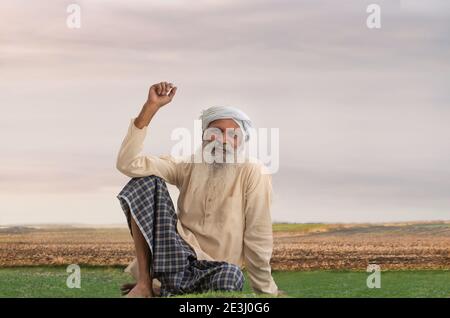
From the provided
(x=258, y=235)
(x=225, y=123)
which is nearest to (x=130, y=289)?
(x=258, y=235)

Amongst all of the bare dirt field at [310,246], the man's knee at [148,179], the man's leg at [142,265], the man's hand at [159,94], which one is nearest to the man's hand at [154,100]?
the man's hand at [159,94]

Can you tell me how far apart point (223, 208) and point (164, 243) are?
46 cm

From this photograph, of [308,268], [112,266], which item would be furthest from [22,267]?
[308,268]

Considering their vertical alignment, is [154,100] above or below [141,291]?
above

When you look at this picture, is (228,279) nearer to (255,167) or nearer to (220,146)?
(255,167)

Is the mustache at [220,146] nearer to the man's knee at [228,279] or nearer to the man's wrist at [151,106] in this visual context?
the man's wrist at [151,106]

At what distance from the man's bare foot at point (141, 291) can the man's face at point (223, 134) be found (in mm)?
988

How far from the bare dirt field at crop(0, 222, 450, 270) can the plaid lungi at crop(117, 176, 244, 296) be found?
248 centimetres

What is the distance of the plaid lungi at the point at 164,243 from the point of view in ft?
17.3

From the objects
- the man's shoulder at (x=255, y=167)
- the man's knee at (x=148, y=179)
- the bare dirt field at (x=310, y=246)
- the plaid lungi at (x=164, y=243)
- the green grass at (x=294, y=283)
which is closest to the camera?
the plaid lungi at (x=164, y=243)

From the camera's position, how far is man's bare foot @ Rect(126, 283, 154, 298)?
5301mm

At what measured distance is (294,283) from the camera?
6.94 m

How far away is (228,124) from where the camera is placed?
550 cm
